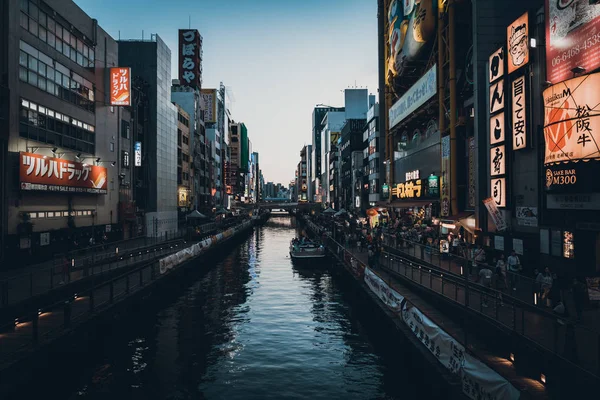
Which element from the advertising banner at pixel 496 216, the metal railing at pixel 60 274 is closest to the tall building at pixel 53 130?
the metal railing at pixel 60 274

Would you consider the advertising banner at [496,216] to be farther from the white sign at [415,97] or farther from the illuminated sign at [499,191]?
the white sign at [415,97]

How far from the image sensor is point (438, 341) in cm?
1555

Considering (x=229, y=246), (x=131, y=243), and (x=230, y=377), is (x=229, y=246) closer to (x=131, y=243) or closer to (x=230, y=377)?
(x=131, y=243)

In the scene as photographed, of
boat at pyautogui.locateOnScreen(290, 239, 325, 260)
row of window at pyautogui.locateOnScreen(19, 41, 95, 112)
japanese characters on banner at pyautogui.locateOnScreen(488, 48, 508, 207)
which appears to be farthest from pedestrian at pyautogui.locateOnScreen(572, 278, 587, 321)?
row of window at pyautogui.locateOnScreen(19, 41, 95, 112)

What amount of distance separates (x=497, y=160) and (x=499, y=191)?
2.13m

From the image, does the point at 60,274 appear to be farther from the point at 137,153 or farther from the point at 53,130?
the point at 137,153

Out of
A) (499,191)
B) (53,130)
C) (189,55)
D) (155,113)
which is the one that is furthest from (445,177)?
(189,55)

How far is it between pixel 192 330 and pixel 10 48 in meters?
24.7

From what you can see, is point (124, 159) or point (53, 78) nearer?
point (53, 78)

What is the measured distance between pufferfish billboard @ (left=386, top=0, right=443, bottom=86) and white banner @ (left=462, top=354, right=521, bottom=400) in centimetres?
4617

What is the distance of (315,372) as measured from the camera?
65.9 ft

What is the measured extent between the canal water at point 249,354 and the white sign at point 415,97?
86.5 feet

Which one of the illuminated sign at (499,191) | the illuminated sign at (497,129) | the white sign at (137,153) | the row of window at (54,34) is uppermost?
the row of window at (54,34)

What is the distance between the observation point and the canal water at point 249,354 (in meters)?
17.9
